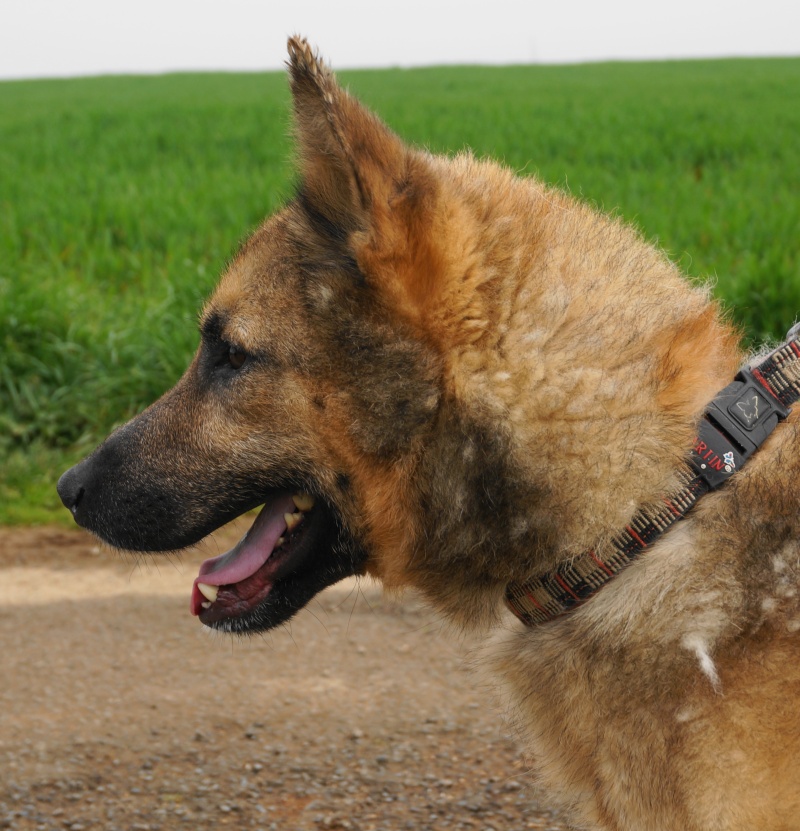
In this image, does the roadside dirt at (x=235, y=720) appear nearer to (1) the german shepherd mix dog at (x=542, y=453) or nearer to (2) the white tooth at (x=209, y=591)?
(2) the white tooth at (x=209, y=591)

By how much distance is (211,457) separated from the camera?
244 centimetres

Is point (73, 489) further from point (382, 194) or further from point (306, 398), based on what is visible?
point (382, 194)

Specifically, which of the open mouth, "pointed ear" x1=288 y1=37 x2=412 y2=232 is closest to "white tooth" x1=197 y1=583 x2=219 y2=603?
the open mouth

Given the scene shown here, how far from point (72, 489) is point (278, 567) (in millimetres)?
614

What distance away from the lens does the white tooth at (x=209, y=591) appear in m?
2.60

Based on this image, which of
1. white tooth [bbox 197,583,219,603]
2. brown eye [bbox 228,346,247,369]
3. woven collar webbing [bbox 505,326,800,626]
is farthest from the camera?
white tooth [bbox 197,583,219,603]

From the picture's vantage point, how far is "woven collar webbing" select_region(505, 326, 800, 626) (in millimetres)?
2029

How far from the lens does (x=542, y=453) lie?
2.06m

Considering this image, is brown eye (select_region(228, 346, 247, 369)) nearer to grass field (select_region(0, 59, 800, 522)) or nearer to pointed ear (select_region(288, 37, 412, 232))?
pointed ear (select_region(288, 37, 412, 232))

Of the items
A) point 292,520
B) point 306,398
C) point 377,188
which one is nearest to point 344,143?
point 377,188

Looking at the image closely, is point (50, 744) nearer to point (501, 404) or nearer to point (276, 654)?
point (276, 654)

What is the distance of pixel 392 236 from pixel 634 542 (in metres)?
0.82

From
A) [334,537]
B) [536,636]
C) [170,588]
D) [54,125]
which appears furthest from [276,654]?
[54,125]

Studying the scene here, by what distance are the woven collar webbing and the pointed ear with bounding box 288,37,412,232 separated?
83cm
